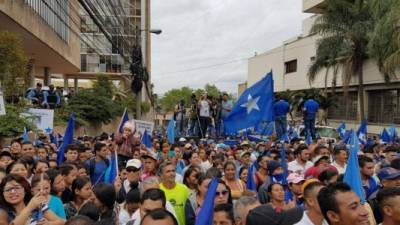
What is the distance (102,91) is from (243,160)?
20348 mm

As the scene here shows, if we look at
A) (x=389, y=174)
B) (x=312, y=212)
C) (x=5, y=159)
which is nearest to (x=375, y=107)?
(x=389, y=174)

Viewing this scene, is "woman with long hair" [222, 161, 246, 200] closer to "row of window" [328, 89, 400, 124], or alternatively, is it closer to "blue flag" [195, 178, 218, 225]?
"blue flag" [195, 178, 218, 225]

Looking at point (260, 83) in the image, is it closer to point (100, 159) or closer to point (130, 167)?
point (100, 159)

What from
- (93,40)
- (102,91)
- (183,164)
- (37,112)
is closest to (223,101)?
(37,112)

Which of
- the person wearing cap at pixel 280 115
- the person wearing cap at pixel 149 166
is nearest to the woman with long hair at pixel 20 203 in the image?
the person wearing cap at pixel 149 166

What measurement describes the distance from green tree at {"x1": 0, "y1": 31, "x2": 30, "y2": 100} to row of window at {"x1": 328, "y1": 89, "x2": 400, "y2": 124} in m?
21.2

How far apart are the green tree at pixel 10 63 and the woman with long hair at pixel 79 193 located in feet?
32.6

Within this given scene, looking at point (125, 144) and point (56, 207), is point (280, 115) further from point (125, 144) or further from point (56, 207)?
point (56, 207)

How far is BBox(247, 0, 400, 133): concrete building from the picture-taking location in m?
29.7

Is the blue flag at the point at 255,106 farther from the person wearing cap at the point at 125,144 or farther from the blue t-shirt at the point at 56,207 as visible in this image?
the blue t-shirt at the point at 56,207

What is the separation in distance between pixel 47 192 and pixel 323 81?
34.3m

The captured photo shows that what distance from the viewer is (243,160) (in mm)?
8562

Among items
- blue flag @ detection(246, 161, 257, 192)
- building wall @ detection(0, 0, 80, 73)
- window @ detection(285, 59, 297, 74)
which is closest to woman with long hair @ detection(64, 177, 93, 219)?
blue flag @ detection(246, 161, 257, 192)

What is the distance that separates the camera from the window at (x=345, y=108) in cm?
3366
